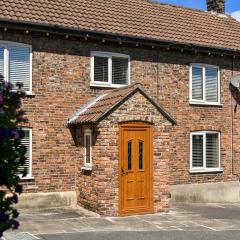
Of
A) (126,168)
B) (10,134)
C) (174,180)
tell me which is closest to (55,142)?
(126,168)

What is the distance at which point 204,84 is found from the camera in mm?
18219

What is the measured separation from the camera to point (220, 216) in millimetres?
14398

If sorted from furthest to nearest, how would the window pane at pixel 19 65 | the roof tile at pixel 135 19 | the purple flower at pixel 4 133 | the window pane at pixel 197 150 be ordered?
the window pane at pixel 197 150 < the roof tile at pixel 135 19 < the window pane at pixel 19 65 < the purple flower at pixel 4 133

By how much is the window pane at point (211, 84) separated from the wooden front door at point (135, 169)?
5202 mm

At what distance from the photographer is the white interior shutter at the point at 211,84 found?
60.4ft

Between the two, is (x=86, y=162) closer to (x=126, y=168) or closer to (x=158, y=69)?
(x=126, y=168)

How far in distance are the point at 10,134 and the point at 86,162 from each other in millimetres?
9534

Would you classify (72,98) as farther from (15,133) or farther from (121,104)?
(15,133)

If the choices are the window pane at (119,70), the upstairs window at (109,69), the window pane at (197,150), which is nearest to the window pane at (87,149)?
the upstairs window at (109,69)

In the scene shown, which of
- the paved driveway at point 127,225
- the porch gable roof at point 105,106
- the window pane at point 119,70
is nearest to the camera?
the paved driveway at point 127,225

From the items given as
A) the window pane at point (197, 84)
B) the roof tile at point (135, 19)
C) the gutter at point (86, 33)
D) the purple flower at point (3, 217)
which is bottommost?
the purple flower at point (3, 217)

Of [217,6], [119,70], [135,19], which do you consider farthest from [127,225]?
[217,6]

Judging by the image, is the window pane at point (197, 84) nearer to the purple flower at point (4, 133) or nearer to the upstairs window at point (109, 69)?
the upstairs window at point (109, 69)

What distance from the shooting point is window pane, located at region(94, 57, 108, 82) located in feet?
52.4
